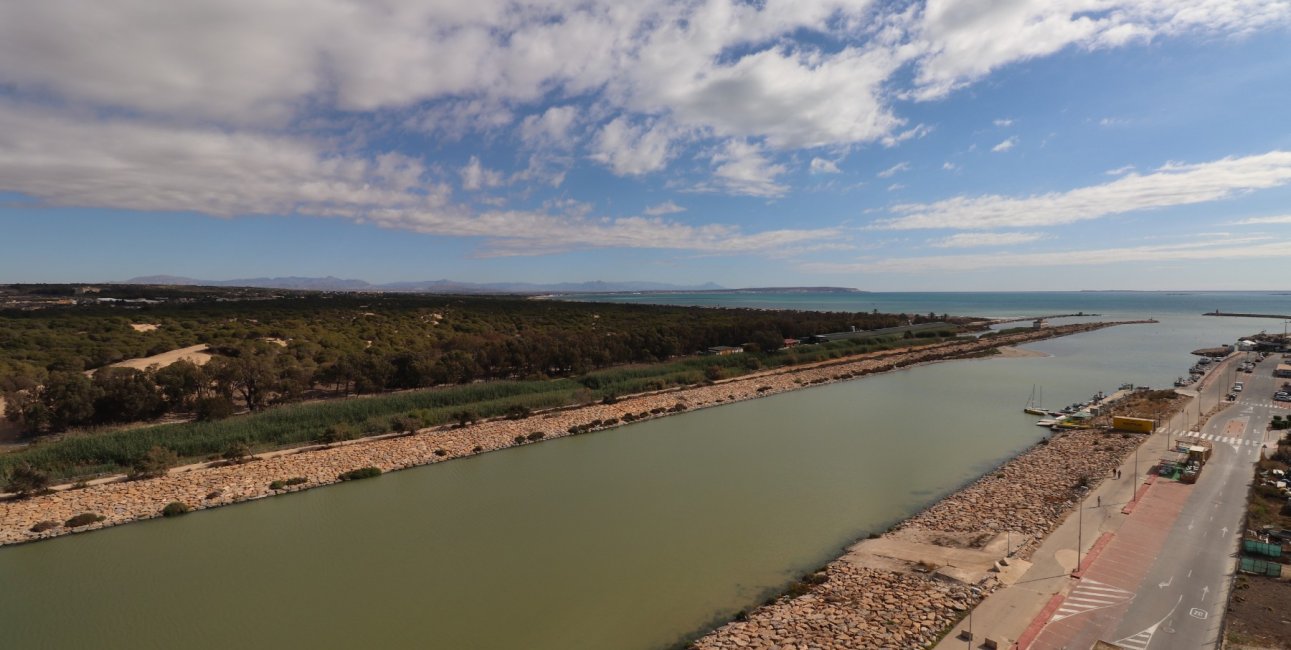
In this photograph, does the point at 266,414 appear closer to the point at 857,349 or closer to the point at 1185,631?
the point at 1185,631

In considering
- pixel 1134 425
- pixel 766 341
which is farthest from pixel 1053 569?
pixel 766 341

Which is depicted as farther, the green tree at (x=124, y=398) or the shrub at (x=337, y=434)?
the green tree at (x=124, y=398)

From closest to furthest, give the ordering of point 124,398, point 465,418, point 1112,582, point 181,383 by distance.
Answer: point 1112,582 → point 124,398 → point 181,383 → point 465,418

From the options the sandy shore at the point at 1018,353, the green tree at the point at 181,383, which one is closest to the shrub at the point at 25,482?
the green tree at the point at 181,383

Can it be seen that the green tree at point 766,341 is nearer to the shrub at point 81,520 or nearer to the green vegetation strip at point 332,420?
the green vegetation strip at point 332,420

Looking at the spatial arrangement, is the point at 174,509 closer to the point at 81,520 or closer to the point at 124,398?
the point at 81,520

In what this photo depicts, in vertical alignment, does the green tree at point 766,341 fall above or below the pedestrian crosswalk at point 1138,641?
above
